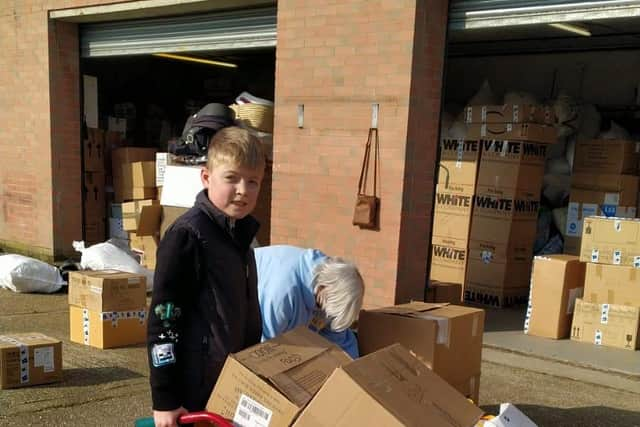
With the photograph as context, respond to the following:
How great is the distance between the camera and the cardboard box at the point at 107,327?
14.2ft

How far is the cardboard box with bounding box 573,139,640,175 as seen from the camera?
620 cm

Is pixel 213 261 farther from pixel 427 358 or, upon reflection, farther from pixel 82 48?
pixel 82 48

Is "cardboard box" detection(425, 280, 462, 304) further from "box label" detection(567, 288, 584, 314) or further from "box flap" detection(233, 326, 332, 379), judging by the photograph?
"box flap" detection(233, 326, 332, 379)

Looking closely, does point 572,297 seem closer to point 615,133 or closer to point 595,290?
point 595,290

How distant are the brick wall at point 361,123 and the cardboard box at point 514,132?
152 centimetres

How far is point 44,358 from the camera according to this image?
3.60m

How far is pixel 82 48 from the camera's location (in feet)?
24.7

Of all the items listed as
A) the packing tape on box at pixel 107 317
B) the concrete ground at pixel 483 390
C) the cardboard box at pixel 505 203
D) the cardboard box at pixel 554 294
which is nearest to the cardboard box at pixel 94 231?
the concrete ground at pixel 483 390

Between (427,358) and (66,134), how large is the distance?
19.7 feet

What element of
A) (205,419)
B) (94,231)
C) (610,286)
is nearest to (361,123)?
(610,286)

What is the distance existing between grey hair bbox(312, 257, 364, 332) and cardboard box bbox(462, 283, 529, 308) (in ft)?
13.3

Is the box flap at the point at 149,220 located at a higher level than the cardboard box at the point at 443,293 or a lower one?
higher

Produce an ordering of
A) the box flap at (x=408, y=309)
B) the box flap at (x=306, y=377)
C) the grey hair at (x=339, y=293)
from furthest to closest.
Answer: the box flap at (x=408, y=309) < the grey hair at (x=339, y=293) < the box flap at (x=306, y=377)

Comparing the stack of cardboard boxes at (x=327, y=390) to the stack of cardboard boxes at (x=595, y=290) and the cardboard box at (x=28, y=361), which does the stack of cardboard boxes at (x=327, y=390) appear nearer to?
the cardboard box at (x=28, y=361)
